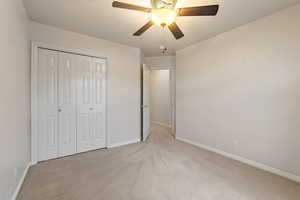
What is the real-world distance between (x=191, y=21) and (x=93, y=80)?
89.7 inches

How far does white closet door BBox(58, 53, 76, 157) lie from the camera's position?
2801 millimetres

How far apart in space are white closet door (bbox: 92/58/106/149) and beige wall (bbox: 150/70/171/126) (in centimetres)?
313

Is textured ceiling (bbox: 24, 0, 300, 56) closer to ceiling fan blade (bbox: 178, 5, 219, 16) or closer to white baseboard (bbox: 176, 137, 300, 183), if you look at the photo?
ceiling fan blade (bbox: 178, 5, 219, 16)

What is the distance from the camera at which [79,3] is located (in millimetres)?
2035

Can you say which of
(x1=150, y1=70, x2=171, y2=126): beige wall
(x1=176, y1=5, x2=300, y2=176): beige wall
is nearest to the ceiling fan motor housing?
(x1=176, y1=5, x2=300, y2=176): beige wall

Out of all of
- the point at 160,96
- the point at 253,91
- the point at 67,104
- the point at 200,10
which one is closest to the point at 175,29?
the point at 200,10

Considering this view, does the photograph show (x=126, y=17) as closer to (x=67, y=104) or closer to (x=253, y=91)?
(x=67, y=104)

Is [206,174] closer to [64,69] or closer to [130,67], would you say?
[130,67]

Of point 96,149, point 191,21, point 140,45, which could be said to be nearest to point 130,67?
point 140,45

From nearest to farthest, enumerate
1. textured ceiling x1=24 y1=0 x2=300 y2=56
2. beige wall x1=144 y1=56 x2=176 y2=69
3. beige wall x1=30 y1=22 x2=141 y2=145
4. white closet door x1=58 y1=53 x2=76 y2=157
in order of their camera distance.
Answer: textured ceiling x1=24 y1=0 x2=300 y2=56, white closet door x1=58 y1=53 x2=76 y2=157, beige wall x1=30 y1=22 x2=141 y2=145, beige wall x1=144 y1=56 x2=176 y2=69

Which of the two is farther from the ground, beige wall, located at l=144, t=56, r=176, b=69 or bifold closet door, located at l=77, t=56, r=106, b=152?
beige wall, located at l=144, t=56, r=176, b=69

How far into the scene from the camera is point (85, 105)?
3.09m

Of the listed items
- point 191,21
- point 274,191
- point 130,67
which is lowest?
point 274,191

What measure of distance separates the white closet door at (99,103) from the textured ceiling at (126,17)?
0.65m
